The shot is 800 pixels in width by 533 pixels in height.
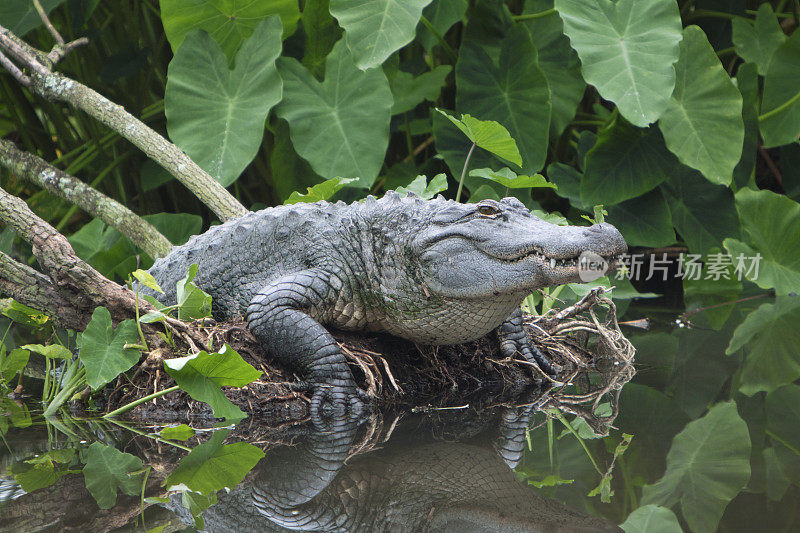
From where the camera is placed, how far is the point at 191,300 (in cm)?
292

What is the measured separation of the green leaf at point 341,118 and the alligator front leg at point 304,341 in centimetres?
164

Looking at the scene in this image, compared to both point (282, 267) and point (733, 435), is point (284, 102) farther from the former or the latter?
point (733, 435)

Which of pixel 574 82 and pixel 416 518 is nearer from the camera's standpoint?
pixel 416 518

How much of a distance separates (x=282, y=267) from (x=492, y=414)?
1077 mm

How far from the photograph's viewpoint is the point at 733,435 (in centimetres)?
260

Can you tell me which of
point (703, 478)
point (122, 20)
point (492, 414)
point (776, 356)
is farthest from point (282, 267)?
point (122, 20)

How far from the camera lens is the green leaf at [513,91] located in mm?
5277

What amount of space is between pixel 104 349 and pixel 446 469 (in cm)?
133

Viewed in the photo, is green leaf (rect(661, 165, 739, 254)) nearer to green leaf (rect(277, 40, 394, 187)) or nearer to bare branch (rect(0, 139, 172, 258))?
green leaf (rect(277, 40, 394, 187))

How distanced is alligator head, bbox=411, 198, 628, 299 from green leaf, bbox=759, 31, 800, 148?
4.04m

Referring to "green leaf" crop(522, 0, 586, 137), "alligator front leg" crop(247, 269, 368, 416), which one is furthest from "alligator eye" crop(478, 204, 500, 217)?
"green leaf" crop(522, 0, 586, 137)

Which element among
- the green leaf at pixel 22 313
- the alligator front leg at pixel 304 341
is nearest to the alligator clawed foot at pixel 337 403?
the alligator front leg at pixel 304 341

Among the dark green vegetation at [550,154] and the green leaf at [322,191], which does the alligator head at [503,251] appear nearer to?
the dark green vegetation at [550,154]

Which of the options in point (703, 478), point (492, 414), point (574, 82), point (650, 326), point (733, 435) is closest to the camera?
point (703, 478)
